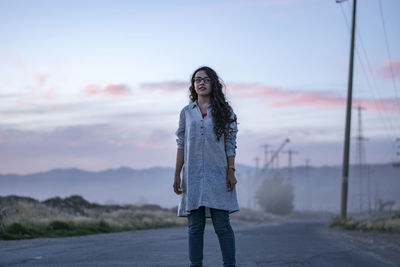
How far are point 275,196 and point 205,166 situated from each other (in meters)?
75.5

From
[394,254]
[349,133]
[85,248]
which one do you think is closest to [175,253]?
[85,248]

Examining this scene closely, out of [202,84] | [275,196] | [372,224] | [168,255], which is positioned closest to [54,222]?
[168,255]

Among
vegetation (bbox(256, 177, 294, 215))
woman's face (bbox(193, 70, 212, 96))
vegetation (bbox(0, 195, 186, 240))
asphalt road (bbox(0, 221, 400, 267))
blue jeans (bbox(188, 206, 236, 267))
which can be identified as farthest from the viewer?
vegetation (bbox(256, 177, 294, 215))

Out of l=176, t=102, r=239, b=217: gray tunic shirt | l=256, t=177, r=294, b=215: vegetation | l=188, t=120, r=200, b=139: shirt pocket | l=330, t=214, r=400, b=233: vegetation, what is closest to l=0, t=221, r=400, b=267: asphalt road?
l=176, t=102, r=239, b=217: gray tunic shirt

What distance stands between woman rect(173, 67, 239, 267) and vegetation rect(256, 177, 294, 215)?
2918 inches

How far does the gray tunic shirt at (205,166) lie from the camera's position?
607 centimetres

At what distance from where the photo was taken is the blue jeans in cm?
607

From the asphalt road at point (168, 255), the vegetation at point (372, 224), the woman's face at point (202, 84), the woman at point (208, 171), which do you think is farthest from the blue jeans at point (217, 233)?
the vegetation at point (372, 224)

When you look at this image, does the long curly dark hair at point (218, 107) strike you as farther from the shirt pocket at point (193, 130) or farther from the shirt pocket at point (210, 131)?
the shirt pocket at point (193, 130)

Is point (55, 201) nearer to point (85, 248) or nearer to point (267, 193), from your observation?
point (85, 248)

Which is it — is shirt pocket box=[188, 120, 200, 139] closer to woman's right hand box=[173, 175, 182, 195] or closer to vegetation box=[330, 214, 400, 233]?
woman's right hand box=[173, 175, 182, 195]

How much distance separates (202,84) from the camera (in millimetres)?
6422

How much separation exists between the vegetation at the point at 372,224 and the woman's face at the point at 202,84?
43.8 feet

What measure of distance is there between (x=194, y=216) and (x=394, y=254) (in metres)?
6.09
